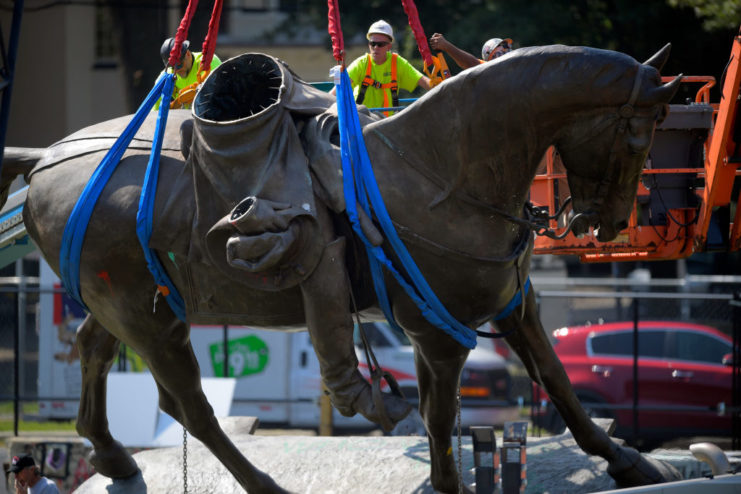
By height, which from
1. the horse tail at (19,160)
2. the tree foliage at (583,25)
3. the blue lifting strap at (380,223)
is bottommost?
the blue lifting strap at (380,223)

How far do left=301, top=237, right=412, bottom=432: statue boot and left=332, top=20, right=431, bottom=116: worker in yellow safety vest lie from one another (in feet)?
8.64

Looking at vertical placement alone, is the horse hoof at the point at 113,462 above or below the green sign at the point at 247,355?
above

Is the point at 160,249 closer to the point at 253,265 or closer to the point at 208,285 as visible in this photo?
the point at 208,285

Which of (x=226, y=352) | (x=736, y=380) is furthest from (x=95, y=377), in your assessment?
(x=736, y=380)

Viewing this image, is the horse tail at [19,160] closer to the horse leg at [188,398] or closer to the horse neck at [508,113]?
the horse leg at [188,398]

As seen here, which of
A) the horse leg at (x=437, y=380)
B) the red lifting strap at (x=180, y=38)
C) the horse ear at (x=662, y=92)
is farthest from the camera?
the red lifting strap at (x=180, y=38)

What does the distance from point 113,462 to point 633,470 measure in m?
3.26

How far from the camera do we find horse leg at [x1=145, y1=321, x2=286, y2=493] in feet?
20.9

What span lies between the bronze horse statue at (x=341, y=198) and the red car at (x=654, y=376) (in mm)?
7402

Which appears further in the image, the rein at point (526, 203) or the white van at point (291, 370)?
the white van at point (291, 370)

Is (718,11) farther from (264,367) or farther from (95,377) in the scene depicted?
(95,377)

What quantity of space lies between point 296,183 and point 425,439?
2913 millimetres

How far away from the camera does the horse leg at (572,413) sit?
Answer: 6809mm

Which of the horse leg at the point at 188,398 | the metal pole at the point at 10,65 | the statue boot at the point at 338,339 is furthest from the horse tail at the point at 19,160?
the statue boot at the point at 338,339
